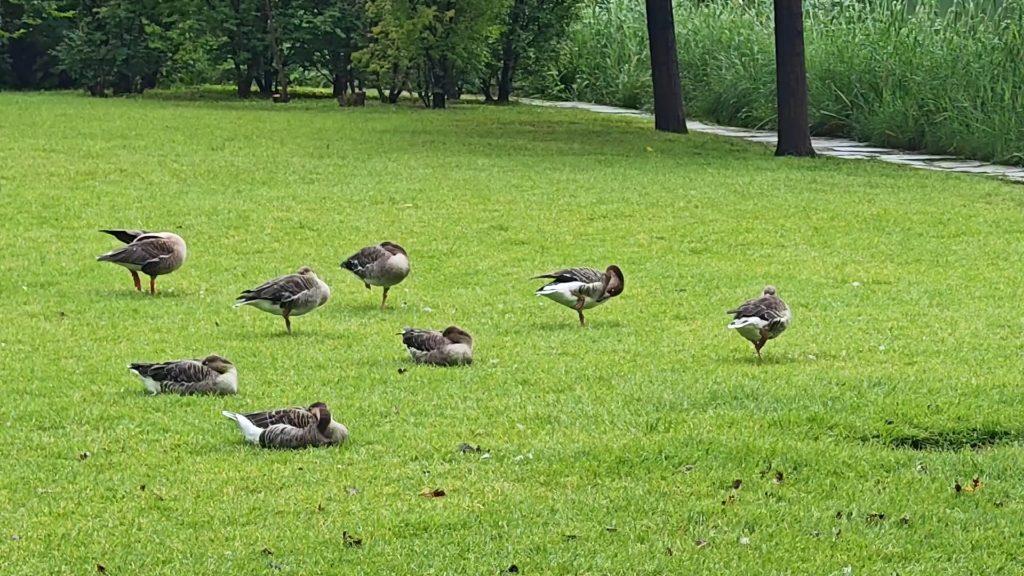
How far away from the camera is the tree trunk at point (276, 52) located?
27875mm

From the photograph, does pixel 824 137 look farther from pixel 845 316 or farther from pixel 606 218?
pixel 845 316

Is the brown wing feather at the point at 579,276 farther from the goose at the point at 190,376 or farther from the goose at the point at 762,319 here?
the goose at the point at 190,376

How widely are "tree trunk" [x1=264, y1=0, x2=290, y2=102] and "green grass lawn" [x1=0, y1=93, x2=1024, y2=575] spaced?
11.3 m

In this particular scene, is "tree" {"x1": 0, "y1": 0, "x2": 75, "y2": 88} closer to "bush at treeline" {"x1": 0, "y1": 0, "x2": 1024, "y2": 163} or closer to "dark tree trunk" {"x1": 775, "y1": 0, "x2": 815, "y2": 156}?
"bush at treeline" {"x1": 0, "y1": 0, "x2": 1024, "y2": 163}

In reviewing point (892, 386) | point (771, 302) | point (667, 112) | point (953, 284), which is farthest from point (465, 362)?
point (667, 112)

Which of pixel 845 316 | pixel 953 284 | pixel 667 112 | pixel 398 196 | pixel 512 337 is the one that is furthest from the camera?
pixel 667 112

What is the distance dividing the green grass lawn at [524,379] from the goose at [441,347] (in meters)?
0.17

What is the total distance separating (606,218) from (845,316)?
178 inches

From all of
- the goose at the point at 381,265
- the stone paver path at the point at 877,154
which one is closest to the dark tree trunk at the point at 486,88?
the stone paver path at the point at 877,154

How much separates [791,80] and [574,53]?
13.6 meters

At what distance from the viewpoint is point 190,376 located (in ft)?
24.9

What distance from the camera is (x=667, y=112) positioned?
76.3 feet

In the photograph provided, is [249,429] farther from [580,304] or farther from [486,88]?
[486,88]

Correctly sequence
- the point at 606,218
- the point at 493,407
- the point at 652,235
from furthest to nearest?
the point at 606,218 → the point at 652,235 → the point at 493,407
